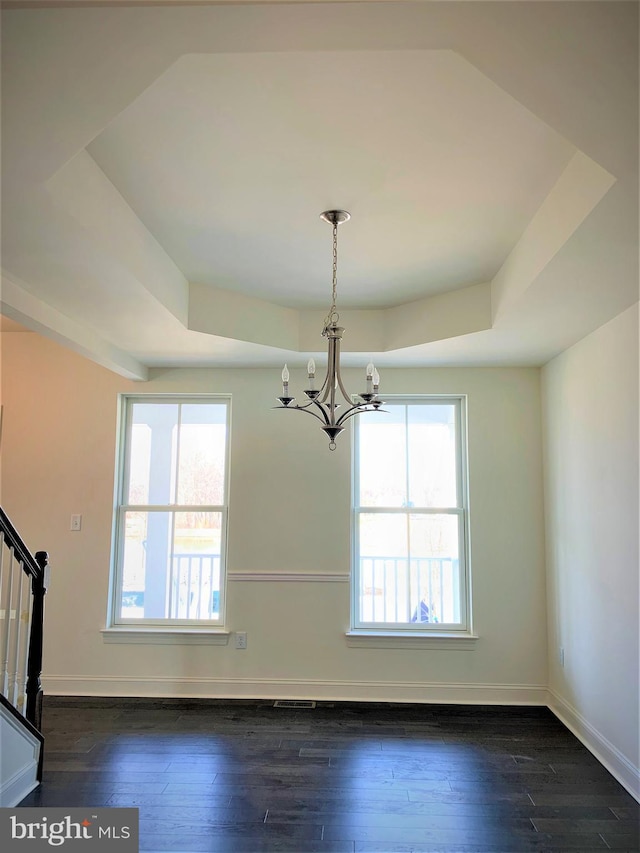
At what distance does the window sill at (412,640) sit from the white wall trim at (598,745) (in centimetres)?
65

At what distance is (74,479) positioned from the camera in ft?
14.4

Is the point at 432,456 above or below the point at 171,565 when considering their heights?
above

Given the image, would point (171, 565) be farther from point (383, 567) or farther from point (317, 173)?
point (317, 173)

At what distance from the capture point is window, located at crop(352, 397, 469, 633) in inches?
170

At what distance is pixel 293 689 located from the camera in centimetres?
416

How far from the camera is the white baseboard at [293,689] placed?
4.09 metres

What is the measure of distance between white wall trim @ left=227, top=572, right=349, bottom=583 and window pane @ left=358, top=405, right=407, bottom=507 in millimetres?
595

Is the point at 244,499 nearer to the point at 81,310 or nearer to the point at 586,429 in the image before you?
the point at 81,310

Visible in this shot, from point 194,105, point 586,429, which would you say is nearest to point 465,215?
point 194,105

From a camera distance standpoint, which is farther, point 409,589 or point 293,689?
point 409,589

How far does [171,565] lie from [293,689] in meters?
1.29

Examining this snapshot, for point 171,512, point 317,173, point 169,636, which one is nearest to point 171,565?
point 171,512

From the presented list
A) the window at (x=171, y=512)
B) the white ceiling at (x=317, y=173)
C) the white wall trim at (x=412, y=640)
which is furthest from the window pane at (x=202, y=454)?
the white wall trim at (x=412, y=640)

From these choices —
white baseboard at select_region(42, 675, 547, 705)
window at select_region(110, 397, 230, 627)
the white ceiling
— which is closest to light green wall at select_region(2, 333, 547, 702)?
white baseboard at select_region(42, 675, 547, 705)
